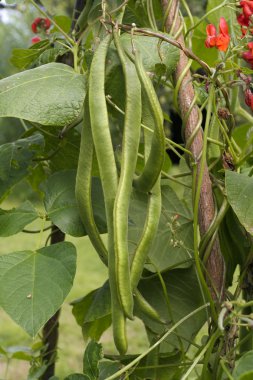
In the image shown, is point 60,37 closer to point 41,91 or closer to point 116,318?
point 41,91

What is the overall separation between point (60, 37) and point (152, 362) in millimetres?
496

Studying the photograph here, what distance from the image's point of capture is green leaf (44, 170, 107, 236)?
2.49 feet

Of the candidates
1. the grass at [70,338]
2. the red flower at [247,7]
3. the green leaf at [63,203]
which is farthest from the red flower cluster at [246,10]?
the grass at [70,338]

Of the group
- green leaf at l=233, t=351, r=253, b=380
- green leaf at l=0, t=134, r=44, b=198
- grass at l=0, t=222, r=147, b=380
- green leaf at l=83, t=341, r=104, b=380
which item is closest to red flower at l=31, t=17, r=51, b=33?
green leaf at l=0, t=134, r=44, b=198

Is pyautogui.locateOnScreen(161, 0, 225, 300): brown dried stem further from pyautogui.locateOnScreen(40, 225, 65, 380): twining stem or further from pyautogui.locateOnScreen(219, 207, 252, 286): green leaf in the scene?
pyautogui.locateOnScreen(40, 225, 65, 380): twining stem

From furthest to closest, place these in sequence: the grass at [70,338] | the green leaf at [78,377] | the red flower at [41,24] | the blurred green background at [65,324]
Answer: the grass at [70,338] → the blurred green background at [65,324] → the red flower at [41,24] → the green leaf at [78,377]

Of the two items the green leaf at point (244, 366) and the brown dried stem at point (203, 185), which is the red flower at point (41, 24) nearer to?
the brown dried stem at point (203, 185)

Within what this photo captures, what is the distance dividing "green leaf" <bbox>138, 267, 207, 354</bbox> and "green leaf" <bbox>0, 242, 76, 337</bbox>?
0.19 metres

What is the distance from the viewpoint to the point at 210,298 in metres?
0.75

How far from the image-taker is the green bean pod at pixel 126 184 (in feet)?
2.02

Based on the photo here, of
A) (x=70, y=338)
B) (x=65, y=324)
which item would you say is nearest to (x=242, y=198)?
(x=70, y=338)

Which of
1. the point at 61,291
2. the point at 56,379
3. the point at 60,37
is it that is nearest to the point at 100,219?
the point at 61,291

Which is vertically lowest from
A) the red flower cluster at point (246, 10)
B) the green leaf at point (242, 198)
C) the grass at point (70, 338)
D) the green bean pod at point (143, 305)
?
the grass at point (70, 338)

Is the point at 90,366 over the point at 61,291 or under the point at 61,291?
under
